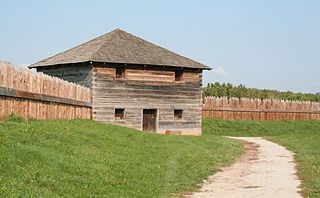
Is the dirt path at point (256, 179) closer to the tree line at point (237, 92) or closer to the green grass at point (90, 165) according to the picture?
the green grass at point (90, 165)

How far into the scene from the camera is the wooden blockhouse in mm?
32188

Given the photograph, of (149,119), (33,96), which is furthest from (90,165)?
(149,119)

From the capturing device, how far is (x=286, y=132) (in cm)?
4456

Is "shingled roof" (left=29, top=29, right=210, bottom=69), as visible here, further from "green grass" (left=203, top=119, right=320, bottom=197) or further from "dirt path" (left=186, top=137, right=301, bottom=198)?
"dirt path" (left=186, top=137, right=301, bottom=198)

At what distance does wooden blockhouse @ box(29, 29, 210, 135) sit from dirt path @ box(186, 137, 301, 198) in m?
12.4

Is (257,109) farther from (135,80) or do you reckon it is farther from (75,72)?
(75,72)

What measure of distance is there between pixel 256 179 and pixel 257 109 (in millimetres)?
33600

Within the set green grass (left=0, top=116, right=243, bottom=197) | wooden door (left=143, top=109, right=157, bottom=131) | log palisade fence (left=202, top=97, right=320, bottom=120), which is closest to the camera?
green grass (left=0, top=116, right=243, bottom=197)

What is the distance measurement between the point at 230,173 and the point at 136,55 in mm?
18088

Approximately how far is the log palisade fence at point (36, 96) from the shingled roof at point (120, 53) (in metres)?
4.33

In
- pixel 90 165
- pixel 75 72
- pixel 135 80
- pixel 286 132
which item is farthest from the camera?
pixel 286 132

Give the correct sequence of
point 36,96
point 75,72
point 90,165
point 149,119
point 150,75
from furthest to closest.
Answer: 1. point 149,119
2. point 150,75
3. point 75,72
4. point 36,96
5. point 90,165

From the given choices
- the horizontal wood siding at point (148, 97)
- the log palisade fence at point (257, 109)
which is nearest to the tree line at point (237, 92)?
the log palisade fence at point (257, 109)

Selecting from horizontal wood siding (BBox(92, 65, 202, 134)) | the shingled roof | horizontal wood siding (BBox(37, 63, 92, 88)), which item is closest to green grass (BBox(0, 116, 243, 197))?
horizontal wood siding (BBox(92, 65, 202, 134))
